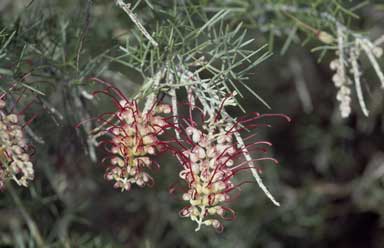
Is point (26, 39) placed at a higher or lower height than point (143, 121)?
higher

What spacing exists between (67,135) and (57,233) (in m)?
0.35

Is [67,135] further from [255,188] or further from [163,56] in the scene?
[255,188]

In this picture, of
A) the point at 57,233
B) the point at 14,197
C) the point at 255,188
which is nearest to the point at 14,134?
the point at 14,197

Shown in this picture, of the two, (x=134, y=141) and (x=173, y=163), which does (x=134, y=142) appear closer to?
(x=134, y=141)

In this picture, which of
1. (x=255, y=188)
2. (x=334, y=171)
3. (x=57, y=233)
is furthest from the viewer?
(x=334, y=171)

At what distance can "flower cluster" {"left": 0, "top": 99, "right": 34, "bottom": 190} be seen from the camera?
0.82 metres

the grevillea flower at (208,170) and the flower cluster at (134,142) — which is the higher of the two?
the flower cluster at (134,142)

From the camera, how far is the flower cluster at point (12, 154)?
82cm

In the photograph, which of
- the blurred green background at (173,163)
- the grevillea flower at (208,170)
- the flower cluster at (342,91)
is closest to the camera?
the grevillea flower at (208,170)

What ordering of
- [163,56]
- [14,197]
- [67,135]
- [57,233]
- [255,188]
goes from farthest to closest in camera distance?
1. [255,188]
2. [57,233]
3. [14,197]
4. [67,135]
5. [163,56]

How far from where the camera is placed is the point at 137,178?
85 cm

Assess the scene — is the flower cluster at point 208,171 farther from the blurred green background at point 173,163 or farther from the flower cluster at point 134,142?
the blurred green background at point 173,163

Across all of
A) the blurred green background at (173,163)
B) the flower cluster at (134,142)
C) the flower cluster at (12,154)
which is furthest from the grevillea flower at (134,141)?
the blurred green background at (173,163)

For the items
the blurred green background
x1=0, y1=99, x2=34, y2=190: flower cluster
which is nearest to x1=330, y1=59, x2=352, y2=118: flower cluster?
the blurred green background
